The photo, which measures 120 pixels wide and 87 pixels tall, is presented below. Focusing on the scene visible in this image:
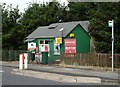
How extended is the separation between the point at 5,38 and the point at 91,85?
1250 inches

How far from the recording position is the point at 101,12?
29.6m

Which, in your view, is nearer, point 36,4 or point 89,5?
point 89,5

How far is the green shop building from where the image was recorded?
114ft

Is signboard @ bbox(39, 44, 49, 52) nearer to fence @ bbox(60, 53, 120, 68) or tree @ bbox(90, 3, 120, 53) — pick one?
fence @ bbox(60, 53, 120, 68)

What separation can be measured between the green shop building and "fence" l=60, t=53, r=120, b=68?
88.3 inches

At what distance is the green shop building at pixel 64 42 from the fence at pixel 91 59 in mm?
2243

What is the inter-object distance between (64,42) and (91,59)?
5.93 metres

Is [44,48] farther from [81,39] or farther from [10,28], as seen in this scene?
[10,28]

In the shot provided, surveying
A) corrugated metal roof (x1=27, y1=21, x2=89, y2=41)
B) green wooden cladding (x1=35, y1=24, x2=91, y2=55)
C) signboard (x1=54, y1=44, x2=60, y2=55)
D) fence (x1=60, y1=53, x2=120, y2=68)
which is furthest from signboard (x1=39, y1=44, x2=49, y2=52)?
fence (x1=60, y1=53, x2=120, y2=68)

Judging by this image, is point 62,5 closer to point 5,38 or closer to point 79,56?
point 5,38

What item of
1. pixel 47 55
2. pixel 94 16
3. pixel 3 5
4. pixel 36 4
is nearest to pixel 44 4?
pixel 36 4

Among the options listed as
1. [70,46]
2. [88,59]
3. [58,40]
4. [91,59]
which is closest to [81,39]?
A: [70,46]

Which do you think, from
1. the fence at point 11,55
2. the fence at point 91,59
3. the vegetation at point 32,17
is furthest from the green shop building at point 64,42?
the vegetation at point 32,17

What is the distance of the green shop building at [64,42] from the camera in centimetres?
3472
